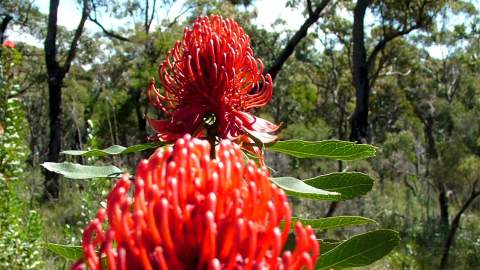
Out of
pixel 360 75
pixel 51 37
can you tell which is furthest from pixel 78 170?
pixel 51 37

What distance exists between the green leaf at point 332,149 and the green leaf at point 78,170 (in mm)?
447

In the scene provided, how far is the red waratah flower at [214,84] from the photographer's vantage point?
1629 millimetres

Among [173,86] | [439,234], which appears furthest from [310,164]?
[173,86]

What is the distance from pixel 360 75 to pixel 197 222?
11.3 meters

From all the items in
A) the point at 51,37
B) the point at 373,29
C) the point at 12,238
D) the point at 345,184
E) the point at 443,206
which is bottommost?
the point at 443,206

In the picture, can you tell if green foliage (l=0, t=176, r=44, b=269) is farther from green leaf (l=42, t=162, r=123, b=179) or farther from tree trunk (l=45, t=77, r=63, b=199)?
tree trunk (l=45, t=77, r=63, b=199)

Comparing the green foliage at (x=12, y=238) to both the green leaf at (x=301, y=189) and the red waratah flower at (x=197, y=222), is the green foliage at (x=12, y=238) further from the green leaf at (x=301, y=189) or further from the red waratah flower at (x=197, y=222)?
the red waratah flower at (x=197, y=222)

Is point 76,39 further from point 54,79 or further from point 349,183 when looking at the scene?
point 349,183

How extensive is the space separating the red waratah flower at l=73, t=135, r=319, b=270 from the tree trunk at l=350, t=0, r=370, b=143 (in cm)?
1072

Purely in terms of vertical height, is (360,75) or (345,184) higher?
(360,75)

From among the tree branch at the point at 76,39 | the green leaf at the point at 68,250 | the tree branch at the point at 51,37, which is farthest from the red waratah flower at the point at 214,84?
the tree branch at the point at 76,39

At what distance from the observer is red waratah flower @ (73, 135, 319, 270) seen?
818 mm

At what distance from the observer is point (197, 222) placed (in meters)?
0.88

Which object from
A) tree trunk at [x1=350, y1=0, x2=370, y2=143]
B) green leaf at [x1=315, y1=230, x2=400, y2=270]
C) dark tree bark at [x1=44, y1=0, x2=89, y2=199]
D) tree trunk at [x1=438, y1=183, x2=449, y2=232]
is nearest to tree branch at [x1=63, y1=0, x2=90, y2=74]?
dark tree bark at [x1=44, y1=0, x2=89, y2=199]
